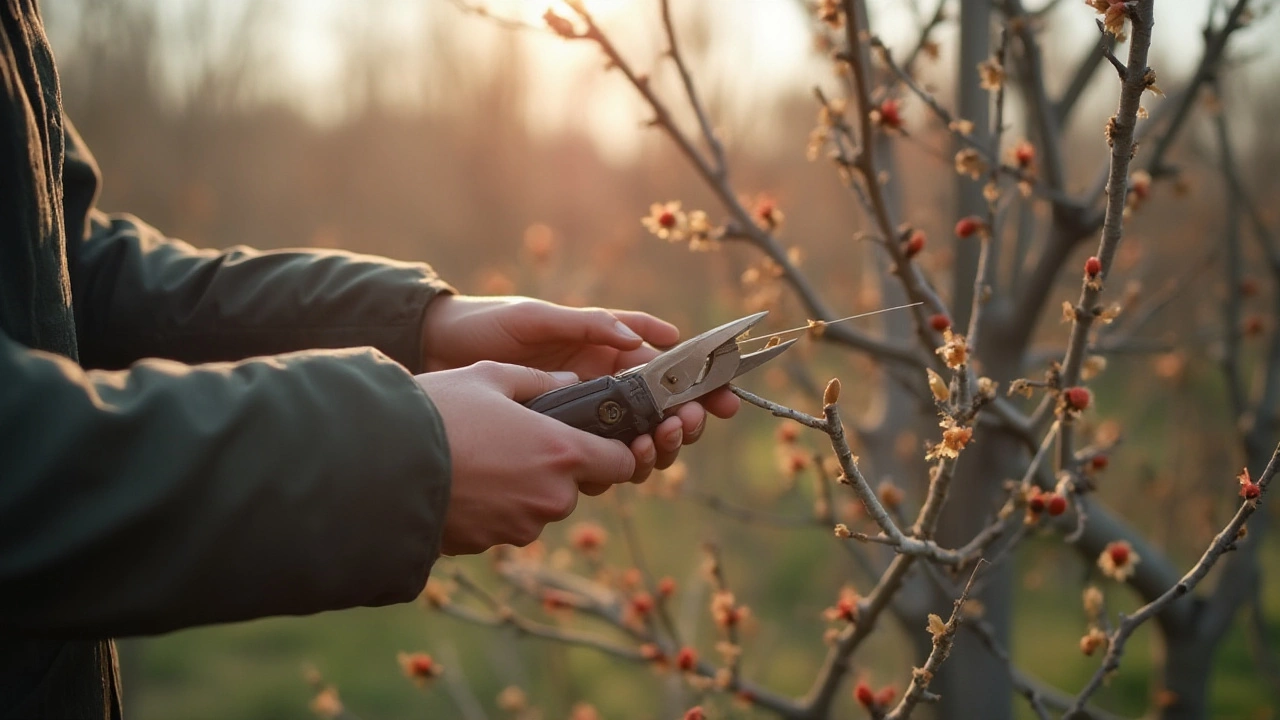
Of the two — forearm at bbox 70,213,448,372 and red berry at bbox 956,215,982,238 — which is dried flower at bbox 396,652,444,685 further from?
red berry at bbox 956,215,982,238

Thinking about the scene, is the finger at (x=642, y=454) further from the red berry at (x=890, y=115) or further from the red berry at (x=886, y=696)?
the red berry at (x=890, y=115)

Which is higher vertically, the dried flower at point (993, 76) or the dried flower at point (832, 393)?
the dried flower at point (993, 76)

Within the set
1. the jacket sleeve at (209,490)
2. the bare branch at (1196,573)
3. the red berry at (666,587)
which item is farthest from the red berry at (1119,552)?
the jacket sleeve at (209,490)

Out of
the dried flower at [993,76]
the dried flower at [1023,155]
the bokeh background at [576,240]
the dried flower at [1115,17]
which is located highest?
the dried flower at [1115,17]

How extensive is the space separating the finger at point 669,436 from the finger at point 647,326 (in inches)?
10.3

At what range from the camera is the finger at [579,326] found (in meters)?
1.62

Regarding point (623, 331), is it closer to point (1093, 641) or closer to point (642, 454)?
point (642, 454)

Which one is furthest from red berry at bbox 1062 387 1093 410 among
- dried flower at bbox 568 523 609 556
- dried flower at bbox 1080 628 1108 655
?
dried flower at bbox 568 523 609 556

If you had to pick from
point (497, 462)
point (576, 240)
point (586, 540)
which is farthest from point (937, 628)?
point (576, 240)

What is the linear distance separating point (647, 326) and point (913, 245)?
51 cm

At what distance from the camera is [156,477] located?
0.94 meters

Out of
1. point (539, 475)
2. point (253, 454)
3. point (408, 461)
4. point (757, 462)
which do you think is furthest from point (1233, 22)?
point (757, 462)

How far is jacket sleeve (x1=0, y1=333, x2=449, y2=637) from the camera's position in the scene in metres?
0.91

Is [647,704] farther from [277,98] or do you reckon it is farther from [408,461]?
[277,98]
